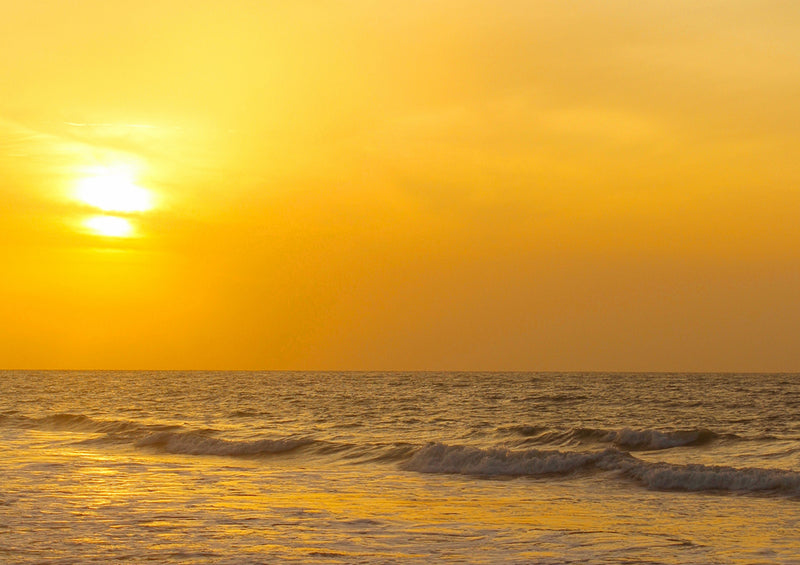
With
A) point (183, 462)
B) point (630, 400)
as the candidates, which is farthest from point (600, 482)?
point (630, 400)

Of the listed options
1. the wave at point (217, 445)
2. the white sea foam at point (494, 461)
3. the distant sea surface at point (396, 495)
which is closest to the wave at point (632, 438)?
the distant sea surface at point (396, 495)

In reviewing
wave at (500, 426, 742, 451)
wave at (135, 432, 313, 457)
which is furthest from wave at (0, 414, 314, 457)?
wave at (500, 426, 742, 451)

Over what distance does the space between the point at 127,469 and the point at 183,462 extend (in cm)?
306

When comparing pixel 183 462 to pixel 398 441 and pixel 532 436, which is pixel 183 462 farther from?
pixel 532 436

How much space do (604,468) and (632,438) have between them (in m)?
8.04

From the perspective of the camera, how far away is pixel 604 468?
75.3ft

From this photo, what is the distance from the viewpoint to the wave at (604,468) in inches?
778

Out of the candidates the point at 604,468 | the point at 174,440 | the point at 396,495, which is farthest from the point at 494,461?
the point at 174,440

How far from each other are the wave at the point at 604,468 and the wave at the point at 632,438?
627cm

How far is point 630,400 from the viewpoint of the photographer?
63531 millimetres

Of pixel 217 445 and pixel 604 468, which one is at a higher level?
pixel 604 468

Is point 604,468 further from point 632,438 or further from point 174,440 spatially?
point 174,440

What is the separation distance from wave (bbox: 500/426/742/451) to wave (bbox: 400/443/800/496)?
20.6ft

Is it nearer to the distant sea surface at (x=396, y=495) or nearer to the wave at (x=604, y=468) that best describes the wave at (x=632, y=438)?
the distant sea surface at (x=396, y=495)
